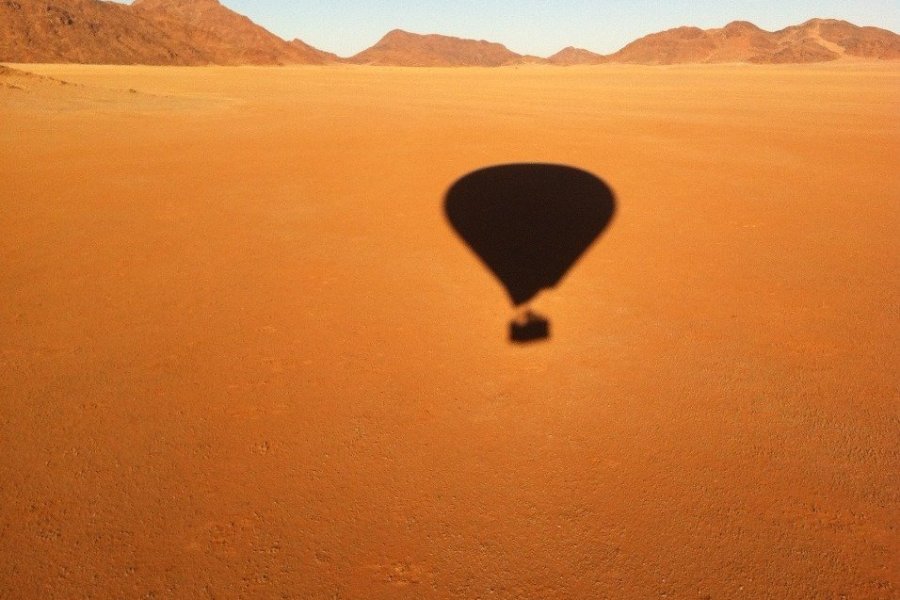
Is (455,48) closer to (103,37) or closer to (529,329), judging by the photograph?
(103,37)

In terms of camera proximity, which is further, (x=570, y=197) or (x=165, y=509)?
(x=570, y=197)

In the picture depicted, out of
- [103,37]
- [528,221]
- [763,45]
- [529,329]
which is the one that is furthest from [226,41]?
[529,329]

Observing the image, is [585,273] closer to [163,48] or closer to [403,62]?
A: [163,48]

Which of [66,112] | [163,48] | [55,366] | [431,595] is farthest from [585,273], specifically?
[163,48]

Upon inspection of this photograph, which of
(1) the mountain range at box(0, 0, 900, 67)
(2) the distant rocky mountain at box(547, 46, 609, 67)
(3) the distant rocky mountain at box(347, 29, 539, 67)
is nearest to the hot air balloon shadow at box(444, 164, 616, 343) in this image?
(1) the mountain range at box(0, 0, 900, 67)

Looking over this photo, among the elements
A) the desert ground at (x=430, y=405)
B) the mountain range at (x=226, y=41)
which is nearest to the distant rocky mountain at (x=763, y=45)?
the mountain range at (x=226, y=41)

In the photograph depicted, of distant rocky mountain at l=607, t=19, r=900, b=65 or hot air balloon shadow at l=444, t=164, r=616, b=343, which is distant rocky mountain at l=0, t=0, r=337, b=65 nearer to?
hot air balloon shadow at l=444, t=164, r=616, b=343

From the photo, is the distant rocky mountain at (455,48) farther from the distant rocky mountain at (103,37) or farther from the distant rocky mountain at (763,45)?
the distant rocky mountain at (103,37)
